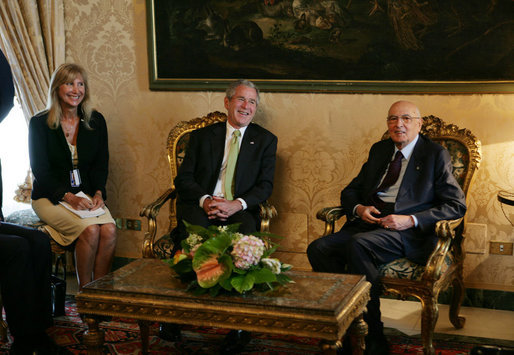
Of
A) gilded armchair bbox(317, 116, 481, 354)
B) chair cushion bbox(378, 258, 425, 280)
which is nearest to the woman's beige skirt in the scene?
gilded armchair bbox(317, 116, 481, 354)

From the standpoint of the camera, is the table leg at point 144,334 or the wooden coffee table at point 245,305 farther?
the table leg at point 144,334

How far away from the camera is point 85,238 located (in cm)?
437

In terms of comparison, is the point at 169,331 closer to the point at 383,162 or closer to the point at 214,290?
the point at 214,290

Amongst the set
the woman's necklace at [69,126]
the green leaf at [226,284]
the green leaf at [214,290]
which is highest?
the woman's necklace at [69,126]

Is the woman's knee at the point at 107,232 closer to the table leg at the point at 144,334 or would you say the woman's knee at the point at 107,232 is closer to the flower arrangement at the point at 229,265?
the table leg at the point at 144,334

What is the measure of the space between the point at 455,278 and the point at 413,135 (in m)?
0.99

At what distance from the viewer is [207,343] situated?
3.85 meters

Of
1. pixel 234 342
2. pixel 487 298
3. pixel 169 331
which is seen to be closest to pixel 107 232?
pixel 169 331

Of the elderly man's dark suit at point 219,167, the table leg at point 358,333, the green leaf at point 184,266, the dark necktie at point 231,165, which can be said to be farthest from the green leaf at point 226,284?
the dark necktie at point 231,165

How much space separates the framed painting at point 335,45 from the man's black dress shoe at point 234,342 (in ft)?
6.47

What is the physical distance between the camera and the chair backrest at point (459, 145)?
409 centimetres

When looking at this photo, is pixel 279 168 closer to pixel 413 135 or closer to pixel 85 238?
pixel 413 135

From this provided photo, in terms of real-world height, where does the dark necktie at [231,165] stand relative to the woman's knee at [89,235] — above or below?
above

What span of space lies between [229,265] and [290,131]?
7.26ft
